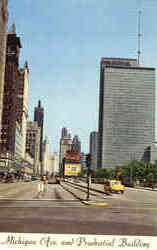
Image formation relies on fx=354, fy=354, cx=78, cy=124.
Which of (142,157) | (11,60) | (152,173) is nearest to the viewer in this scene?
(152,173)

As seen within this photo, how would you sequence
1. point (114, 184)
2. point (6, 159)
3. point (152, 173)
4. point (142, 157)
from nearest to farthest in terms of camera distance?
point (114, 184) → point (152, 173) → point (6, 159) → point (142, 157)

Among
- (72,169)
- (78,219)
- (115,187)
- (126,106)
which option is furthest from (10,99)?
(78,219)

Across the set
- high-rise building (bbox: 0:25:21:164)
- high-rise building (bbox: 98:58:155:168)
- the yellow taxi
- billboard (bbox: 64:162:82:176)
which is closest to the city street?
the yellow taxi

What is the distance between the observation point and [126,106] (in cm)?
6103

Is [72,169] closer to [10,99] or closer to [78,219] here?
[10,99]

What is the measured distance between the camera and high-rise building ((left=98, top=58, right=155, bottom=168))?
6612cm

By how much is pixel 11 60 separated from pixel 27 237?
544ft

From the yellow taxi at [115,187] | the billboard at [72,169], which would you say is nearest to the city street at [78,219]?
the yellow taxi at [115,187]

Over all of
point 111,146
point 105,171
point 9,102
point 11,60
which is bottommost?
point 105,171

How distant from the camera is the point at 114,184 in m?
49.4

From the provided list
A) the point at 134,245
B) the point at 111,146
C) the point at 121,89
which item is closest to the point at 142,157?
the point at 111,146

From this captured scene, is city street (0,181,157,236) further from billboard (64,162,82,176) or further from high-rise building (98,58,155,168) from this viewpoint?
billboard (64,162,82,176)

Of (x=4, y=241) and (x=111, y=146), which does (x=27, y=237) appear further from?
(x=111, y=146)

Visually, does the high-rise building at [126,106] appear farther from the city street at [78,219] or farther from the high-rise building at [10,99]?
the high-rise building at [10,99]
